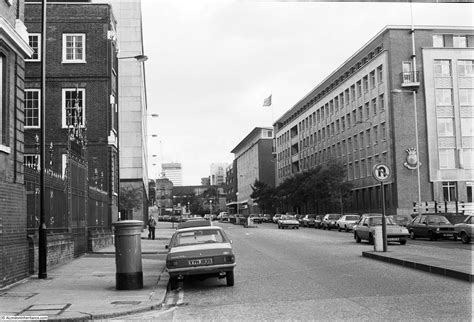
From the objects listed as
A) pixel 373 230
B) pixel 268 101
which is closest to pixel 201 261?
pixel 373 230

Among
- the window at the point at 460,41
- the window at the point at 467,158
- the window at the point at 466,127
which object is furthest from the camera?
the window at the point at 460,41

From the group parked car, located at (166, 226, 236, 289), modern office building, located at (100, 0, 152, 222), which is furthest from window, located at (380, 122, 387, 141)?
parked car, located at (166, 226, 236, 289)

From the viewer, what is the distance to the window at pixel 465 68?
60.1 meters

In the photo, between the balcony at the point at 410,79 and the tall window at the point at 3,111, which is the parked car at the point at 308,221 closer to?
the balcony at the point at 410,79

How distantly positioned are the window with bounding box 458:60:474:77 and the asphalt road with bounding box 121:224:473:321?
47.7 meters

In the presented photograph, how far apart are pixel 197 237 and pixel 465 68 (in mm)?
53066

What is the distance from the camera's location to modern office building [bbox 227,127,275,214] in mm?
134375

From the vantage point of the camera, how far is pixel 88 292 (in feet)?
41.3

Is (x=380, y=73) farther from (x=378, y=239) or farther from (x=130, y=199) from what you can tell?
(x=378, y=239)

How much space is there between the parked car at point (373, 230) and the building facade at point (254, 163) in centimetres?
9185

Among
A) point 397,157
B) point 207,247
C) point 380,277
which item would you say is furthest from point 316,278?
point 397,157

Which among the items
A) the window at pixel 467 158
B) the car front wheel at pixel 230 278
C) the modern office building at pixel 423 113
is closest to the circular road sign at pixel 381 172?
the car front wheel at pixel 230 278

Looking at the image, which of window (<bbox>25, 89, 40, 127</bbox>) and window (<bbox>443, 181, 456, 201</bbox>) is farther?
window (<bbox>443, 181, 456, 201</bbox>)

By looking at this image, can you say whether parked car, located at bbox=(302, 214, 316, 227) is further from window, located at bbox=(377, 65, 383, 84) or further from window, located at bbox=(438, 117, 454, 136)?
window, located at bbox=(377, 65, 383, 84)
